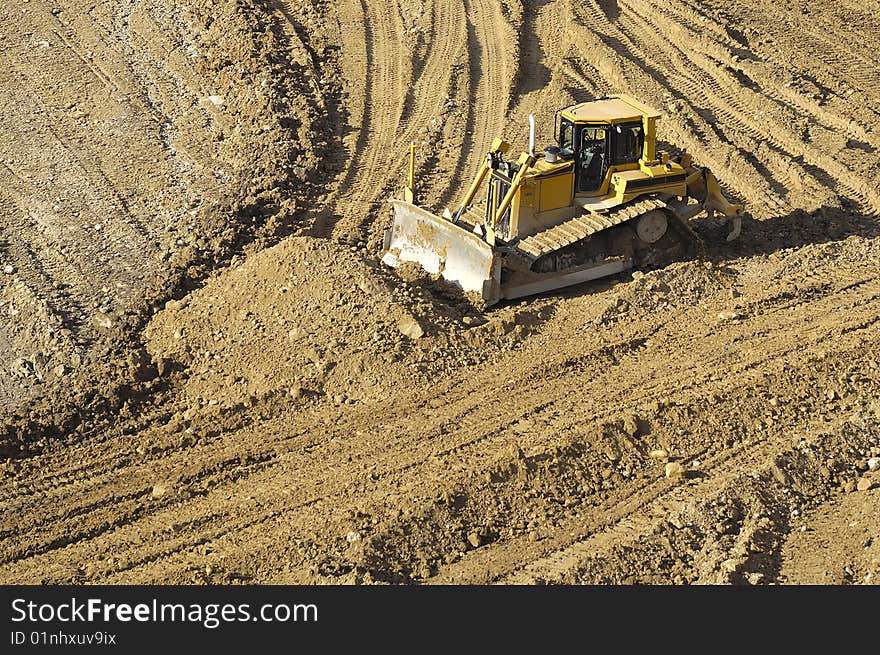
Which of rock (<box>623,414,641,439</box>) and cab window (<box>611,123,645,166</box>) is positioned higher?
cab window (<box>611,123,645,166</box>)

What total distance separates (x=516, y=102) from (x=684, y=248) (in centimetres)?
533

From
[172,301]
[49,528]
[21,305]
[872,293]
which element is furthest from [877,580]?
[21,305]

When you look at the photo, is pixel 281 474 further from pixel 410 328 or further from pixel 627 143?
pixel 627 143

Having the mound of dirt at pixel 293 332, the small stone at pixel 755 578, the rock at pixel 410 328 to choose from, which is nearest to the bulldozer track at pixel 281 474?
the mound of dirt at pixel 293 332

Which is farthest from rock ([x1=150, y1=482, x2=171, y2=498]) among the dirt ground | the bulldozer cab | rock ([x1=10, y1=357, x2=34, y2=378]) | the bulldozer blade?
the bulldozer blade

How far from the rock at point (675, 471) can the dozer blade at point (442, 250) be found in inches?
129

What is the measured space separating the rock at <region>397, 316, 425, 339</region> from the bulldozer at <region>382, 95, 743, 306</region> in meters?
1.08

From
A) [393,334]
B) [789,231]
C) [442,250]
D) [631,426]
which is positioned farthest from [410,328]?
[789,231]

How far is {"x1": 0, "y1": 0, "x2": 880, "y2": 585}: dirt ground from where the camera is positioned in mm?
10883

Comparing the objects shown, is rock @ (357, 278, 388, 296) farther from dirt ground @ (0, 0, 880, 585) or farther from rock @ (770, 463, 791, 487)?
rock @ (770, 463, 791, 487)

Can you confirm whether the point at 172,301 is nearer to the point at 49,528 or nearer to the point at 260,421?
the point at 260,421

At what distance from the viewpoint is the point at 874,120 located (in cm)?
1939

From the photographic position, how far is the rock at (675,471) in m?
11.6

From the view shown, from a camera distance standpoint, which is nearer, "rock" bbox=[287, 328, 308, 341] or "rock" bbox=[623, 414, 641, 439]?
"rock" bbox=[623, 414, 641, 439]
